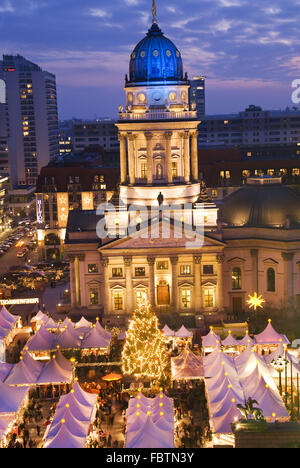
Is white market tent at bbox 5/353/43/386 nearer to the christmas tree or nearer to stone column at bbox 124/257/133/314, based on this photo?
the christmas tree

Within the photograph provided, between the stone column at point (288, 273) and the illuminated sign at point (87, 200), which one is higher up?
the illuminated sign at point (87, 200)

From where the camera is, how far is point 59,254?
113938 mm

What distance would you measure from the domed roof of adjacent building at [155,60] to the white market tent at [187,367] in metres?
37.7

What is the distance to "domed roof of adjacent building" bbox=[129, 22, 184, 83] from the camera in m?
82.1

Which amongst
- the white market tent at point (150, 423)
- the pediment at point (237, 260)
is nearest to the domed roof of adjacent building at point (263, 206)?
the pediment at point (237, 260)

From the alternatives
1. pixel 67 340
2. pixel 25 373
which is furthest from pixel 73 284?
pixel 25 373

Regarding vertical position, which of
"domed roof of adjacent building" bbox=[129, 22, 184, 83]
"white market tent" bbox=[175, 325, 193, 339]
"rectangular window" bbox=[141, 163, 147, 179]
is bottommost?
"white market tent" bbox=[175, 325, 193, 339]

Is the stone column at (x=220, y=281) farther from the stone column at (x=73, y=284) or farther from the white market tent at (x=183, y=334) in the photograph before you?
the stone column at (x=73, y=284)

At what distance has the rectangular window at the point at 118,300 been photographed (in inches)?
3029

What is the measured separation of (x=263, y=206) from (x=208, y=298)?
12895 mm

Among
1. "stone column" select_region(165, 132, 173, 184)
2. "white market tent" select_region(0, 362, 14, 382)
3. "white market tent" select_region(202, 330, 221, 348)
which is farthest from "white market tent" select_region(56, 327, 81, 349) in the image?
"stone column" select_region(165, 132, 173, 184)

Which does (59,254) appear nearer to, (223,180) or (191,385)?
(223,180)

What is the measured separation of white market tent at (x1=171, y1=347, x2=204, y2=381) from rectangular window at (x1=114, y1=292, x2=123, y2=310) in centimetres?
2098

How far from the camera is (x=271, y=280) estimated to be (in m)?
78.1
